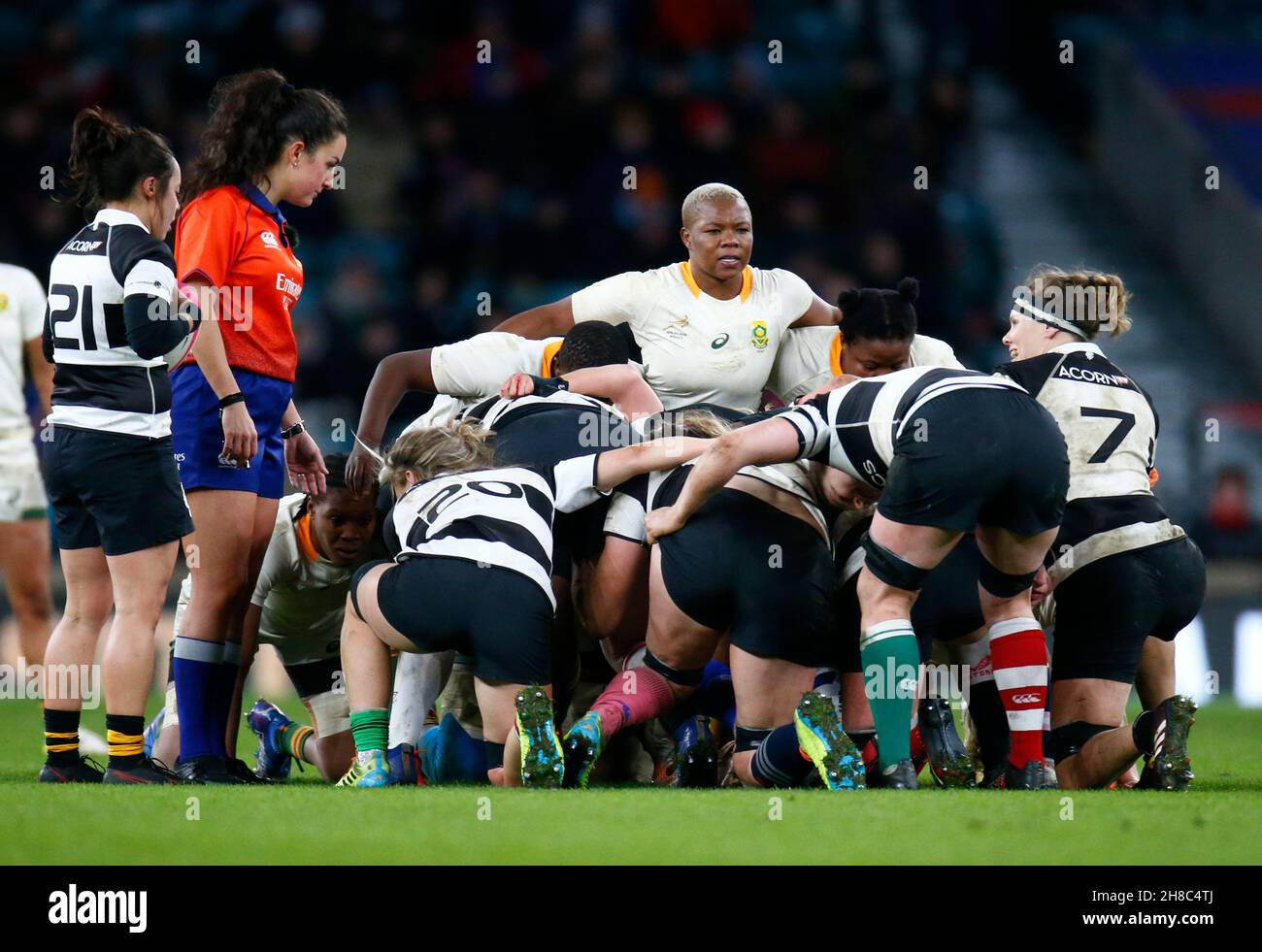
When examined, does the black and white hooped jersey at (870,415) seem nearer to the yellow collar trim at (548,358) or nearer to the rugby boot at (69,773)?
the yellow collar trim at (548,358)

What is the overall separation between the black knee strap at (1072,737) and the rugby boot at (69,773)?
269 centimetres

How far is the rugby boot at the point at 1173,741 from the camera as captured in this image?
4.37 metres

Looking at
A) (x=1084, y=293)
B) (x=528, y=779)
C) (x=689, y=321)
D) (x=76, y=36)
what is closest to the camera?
(x=528, y=779)

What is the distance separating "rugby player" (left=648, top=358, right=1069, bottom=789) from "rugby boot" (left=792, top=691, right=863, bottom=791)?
0.02 meters

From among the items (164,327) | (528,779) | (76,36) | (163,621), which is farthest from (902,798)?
(76,36)

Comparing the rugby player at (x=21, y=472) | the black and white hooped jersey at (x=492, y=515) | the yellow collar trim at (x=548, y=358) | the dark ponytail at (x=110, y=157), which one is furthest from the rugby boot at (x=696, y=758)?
the rugby player at (x=21, y=472)

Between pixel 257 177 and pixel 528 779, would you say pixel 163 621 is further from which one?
pixel 528 779

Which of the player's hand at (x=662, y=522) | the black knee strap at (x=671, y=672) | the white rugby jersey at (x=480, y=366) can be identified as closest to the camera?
the player's hand at (x=662, y=522)

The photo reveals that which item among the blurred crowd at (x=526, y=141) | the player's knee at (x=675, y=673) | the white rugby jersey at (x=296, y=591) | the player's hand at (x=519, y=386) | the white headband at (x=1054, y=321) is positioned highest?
the blurred crowd at (x=526, y=141)

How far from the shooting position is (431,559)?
4.45 meters

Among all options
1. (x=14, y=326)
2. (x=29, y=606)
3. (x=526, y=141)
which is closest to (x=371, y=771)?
(x=29, y=606)

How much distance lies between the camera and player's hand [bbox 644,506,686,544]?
15.2ft

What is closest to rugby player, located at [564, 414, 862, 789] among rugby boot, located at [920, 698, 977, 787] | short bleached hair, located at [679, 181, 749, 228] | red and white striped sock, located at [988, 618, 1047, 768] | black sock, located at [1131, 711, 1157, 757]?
rugby boot, located at [920, 698, 977, 787]

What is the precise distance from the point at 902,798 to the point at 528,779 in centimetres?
93
